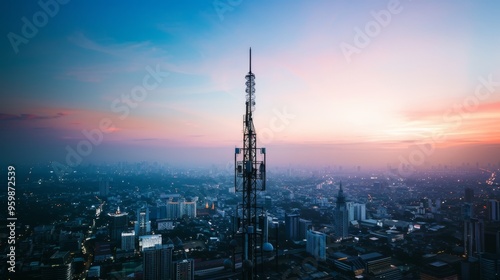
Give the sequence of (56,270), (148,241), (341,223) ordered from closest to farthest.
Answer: (56,270) < (148,241) < (341,223)

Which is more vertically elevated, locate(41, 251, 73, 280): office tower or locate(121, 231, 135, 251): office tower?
locate(41, 251, 73, 280): office tower

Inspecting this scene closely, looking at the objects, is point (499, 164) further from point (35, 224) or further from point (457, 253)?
point (35, 224)

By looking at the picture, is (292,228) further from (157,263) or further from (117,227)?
(117,227)

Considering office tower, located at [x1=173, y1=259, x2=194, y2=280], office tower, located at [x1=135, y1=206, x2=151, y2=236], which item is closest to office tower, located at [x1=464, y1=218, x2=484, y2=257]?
office tower, located at [x1=173, y1=259, x2=194, y2=280]

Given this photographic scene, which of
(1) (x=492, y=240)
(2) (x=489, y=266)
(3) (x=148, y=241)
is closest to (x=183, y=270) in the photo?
(3) (x=148, y=241)

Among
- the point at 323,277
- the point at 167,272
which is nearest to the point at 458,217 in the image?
the point at 323,277

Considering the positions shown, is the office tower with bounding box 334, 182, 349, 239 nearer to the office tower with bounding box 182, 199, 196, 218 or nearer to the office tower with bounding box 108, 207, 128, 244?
the office tower with bounding box 182, 199, 196, 218
